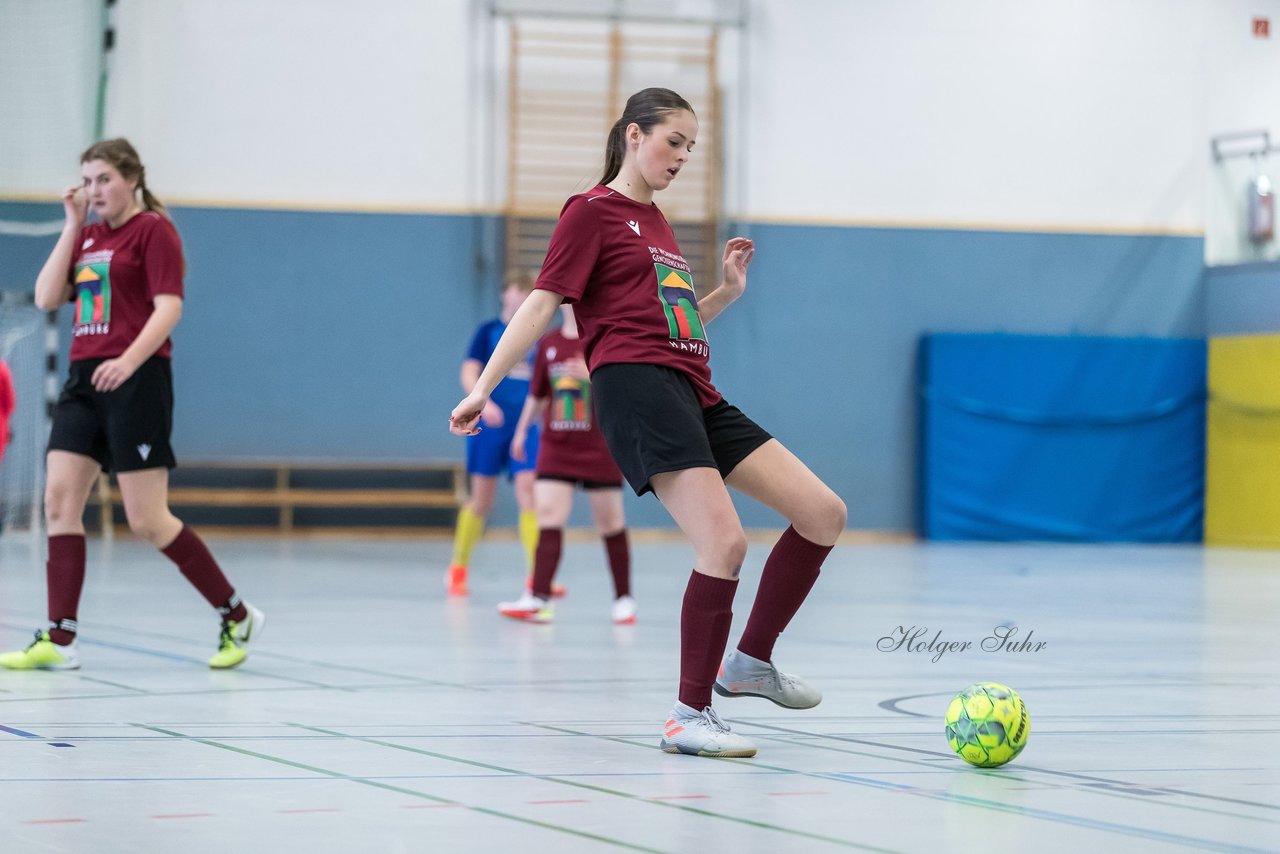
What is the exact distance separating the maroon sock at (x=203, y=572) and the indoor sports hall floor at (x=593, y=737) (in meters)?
0.22

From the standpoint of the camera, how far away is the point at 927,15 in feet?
55.8

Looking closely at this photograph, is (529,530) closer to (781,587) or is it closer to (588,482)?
(588,482)

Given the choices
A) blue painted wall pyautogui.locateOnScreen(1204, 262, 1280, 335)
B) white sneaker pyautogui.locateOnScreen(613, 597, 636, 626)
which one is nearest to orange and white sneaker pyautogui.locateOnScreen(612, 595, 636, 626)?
white sneaker pyautogui.locateOnScreen(613, 597, 636, 626)

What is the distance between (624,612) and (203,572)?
2.55 m

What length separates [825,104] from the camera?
55.0 feet

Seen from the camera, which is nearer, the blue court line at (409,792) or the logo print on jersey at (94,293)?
the blue court line at (409,792)

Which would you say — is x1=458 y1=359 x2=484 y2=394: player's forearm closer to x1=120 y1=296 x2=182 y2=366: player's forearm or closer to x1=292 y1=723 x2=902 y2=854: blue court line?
x1=120 y1=296 x2=182 y2=366: player's forearm

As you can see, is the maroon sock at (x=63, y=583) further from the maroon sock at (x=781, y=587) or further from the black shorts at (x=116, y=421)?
the maroon sock at (x=781, y=587)

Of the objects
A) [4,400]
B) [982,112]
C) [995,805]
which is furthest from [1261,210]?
[995,805]

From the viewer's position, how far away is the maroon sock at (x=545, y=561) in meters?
7.84

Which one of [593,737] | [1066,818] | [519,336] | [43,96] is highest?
[43,96]

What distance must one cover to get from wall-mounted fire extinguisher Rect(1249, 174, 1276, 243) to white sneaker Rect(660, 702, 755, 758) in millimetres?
14199

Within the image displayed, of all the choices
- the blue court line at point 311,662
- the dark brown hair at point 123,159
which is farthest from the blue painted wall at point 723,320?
the dark brown hair at point 123,159

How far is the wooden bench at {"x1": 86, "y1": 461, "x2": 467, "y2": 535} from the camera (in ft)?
50.6
